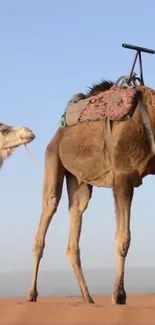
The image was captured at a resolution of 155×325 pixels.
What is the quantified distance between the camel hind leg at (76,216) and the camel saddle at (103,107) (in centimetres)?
88

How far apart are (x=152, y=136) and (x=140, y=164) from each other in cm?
37

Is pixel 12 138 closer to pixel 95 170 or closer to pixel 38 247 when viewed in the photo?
pixel 38 247

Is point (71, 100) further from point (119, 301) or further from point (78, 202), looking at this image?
point (119, 301)

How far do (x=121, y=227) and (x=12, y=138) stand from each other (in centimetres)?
344

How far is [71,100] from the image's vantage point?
34.9 ft

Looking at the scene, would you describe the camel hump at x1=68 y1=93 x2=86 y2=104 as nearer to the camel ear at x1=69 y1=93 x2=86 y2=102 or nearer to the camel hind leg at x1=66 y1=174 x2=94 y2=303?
the camel ear at x1=69 y1=93 x2=86 y2=102

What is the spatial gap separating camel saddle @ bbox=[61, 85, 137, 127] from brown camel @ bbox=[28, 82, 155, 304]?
0.28 ft

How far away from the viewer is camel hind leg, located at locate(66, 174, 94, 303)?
9.98m

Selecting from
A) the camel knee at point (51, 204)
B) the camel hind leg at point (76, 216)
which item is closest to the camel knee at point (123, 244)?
the camel hind leg at point (76, 216)

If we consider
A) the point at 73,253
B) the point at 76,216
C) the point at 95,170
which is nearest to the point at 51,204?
the point at 76,216

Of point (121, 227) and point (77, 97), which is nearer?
point (121, 227)

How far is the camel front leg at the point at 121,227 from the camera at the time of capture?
8617 mm

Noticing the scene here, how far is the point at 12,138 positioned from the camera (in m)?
11.7

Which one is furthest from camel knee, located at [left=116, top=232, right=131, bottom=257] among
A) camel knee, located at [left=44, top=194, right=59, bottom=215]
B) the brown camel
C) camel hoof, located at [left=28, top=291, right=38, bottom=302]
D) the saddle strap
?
camel knee, located at [left=44, top=194, right=59, bottom=215]
